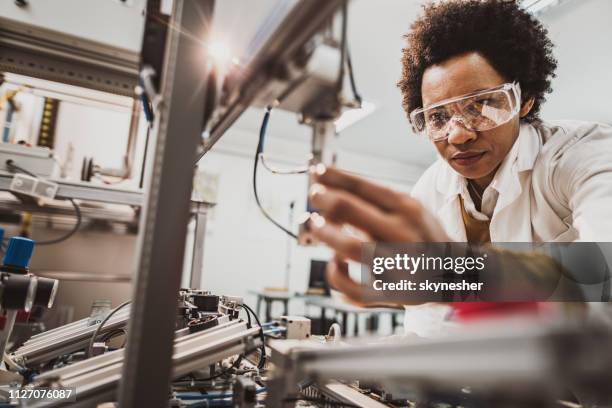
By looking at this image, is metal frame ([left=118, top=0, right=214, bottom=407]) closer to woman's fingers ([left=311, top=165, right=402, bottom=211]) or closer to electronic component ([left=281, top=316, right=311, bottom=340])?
woman's fingers ([left=311, top=165, right=402, bottom=211])

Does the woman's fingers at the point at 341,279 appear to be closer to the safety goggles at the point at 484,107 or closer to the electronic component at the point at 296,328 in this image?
the electronic component at the point at 296,328

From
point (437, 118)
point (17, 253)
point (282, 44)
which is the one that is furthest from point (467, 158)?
point (17, 253)

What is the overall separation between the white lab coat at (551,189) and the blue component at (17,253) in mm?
976

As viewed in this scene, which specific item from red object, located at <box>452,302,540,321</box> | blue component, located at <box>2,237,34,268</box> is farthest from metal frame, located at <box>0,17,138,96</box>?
red object, located at <box>452,302,540,321</box>

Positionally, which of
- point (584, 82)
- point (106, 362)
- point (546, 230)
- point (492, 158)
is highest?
point (584, 82)

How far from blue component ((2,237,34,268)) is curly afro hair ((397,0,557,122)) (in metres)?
1.32

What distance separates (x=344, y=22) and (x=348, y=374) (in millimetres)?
466

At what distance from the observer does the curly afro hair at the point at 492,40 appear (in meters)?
1.22

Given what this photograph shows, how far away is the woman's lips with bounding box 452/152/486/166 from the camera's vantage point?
1.13 meters

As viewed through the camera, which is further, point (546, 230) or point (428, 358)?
point (546, 230)

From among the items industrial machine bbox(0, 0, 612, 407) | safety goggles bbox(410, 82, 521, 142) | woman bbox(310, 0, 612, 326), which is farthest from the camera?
safety goggles bbox(410, 82, 521, 142)

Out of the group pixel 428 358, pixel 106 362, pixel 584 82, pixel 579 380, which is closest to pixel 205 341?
pixel 106 362

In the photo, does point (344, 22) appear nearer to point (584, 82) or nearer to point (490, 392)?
point (490, 392)

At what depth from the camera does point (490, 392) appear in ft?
1.08
